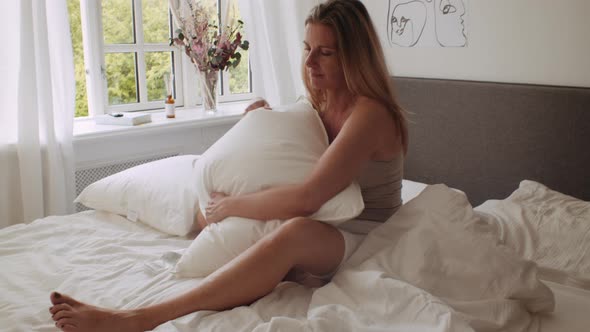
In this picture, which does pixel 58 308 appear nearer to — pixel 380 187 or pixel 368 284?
pixel 368 284

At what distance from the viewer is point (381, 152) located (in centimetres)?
178

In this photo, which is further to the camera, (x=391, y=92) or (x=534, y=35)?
(x=534, y=35)

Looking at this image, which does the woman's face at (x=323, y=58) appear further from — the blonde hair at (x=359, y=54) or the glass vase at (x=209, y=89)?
the glass vase at (x=209, y=89)

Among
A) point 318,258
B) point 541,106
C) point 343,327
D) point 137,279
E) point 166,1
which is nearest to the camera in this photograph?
point 343,327

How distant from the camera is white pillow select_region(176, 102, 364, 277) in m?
1.65

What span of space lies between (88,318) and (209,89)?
2.03 m

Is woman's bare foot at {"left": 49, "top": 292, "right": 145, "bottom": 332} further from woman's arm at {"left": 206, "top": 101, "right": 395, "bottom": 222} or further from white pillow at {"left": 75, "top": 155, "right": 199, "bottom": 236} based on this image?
white pillow at {"left": 75, "top": 155, "right": 199, "bottom": 236}

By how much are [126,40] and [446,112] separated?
65.4 inches

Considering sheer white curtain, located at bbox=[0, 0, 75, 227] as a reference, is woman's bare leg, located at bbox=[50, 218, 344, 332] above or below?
below

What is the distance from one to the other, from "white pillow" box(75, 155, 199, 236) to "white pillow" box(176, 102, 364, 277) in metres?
0.21

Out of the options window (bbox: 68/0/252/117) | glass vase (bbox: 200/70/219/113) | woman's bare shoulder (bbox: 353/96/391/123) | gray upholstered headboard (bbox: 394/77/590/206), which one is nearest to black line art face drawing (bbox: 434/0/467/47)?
gray upholstered headboard (bbox: 394/77/590/206)

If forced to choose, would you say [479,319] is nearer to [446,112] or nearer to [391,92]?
[391,92]

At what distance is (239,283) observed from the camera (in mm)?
1471

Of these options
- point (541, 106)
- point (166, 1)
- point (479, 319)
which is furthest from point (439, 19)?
point (479, 319)
